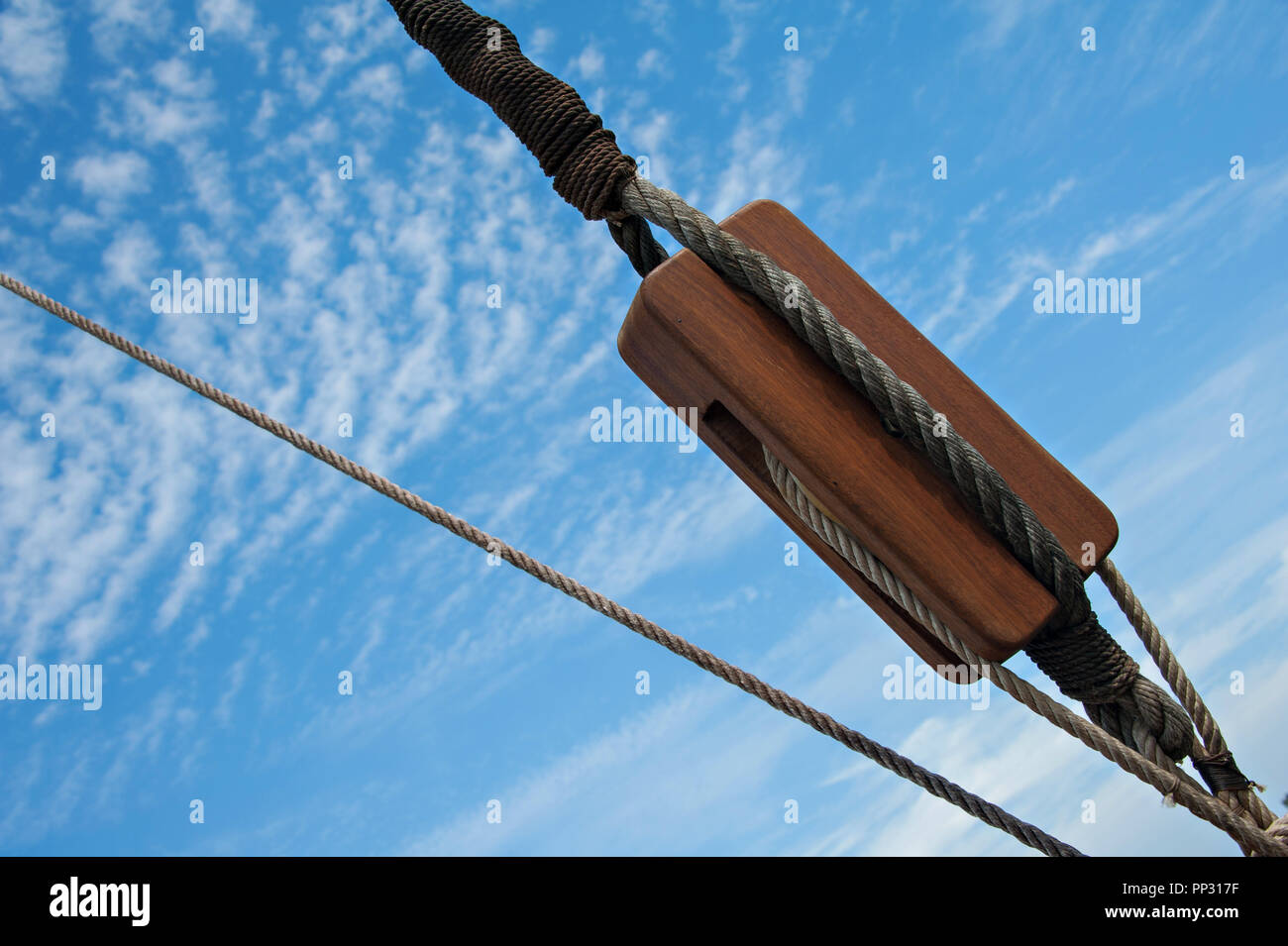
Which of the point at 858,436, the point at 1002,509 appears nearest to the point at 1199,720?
the point at 1002,509

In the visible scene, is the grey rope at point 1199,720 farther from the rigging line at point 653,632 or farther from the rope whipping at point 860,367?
the rigging line at point 653,632

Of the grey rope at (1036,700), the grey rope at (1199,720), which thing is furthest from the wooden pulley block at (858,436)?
the grey rope at (1199,720)

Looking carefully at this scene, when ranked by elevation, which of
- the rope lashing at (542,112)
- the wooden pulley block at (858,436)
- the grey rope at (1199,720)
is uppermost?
the rope lashing at (542,112)

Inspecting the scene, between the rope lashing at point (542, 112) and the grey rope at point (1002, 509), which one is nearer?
the grey rope at point (1002, 509)

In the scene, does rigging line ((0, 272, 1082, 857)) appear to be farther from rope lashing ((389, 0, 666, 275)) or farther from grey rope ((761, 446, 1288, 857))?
rope lashing ((389, 0, 666, 275))

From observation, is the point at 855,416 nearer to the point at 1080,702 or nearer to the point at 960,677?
the point at 960,677

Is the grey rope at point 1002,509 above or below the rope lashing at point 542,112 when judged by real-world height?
below

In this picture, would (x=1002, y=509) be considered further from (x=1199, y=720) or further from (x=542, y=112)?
(x=542, y=112)
